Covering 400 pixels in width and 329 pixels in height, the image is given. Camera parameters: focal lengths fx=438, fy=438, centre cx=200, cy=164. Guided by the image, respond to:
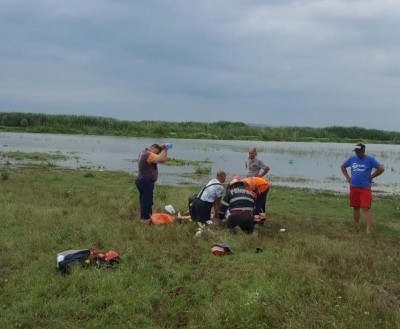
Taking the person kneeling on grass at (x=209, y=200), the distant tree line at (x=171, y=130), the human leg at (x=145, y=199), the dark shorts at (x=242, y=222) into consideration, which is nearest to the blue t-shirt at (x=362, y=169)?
the dark shorts at (x=242, y=222)

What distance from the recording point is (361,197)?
33.9 feet

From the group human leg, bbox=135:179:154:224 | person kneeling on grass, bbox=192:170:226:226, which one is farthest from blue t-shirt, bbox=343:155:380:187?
human leg, bbox=135:179:154:224

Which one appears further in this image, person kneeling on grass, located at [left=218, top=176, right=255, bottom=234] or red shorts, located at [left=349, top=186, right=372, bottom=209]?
red shorts, located at [left=349, top=186, right=372, bottom=209]

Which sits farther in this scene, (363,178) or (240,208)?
(363,178)

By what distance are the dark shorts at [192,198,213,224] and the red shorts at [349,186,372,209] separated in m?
3.52

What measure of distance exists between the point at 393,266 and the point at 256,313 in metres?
3.01

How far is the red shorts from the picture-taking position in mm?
10227

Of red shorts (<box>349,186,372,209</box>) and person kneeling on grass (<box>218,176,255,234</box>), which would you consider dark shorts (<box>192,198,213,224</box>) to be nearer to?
person kneeling on grass (<box>218,176,255,234</box>)

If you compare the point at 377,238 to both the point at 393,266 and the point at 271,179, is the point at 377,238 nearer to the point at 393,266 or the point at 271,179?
the point at 393,266

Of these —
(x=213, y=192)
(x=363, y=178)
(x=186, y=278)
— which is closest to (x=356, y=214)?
(x=363, y=178)

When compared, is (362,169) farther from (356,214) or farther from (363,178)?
(356,214)

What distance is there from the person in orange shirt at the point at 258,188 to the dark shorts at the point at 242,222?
2.99ft

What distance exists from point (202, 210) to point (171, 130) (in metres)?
67.8

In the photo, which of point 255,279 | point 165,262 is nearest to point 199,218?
point 165,262
